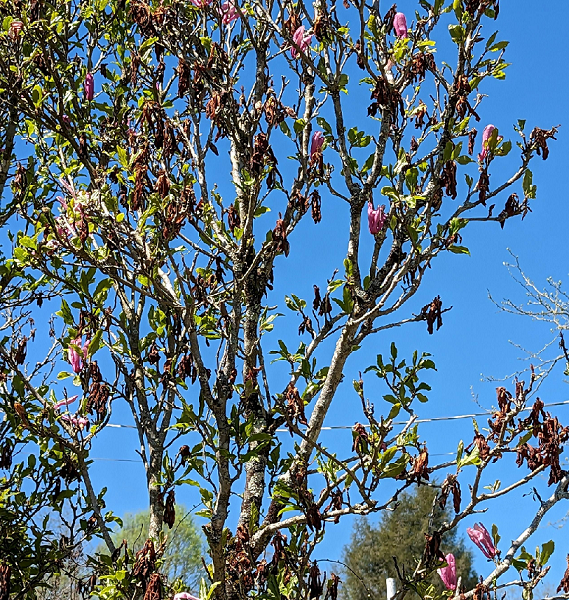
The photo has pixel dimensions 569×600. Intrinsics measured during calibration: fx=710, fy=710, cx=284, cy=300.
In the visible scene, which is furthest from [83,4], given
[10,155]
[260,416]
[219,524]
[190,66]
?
[219,524]

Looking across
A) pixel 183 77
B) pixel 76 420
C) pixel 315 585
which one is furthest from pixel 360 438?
pixel 183 77

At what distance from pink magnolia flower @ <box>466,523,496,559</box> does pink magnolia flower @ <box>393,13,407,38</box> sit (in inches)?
85.8

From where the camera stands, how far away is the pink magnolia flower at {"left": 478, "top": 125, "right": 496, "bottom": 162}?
2.96m

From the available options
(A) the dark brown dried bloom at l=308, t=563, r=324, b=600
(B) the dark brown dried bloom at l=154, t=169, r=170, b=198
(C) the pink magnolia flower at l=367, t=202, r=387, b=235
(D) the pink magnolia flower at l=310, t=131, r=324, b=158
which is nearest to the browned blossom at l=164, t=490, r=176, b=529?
(A) the dark brown dried bloom at l=308, t=563, r=324, b=600

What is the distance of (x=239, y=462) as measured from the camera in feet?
9.25

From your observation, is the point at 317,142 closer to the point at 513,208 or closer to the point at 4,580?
the point at 513,208

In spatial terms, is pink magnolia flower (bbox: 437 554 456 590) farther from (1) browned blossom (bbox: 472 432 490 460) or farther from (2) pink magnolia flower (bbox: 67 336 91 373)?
(2) pink magnolia flower (bbox: 67 336 91 373)

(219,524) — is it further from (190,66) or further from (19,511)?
(190,66)

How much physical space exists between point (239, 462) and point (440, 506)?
797 millimetres

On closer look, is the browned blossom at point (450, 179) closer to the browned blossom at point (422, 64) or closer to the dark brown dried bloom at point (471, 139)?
the dark brown dried bloom at point (471, 139)

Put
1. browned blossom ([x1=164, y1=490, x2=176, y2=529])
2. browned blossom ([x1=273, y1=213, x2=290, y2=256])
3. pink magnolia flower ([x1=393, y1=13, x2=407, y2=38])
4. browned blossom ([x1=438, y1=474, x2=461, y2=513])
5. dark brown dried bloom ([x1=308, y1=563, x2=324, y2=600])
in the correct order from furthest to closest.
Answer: pink magnolia flower ([x1=393, y1=13, x2=407, y2=38]), browned blossom ([x1=273, y1=213, x2=290, y2=256]), browned blossom ([x1=164, y1=490, x2=176, y2=529]), dark brown dried bloom ([x1=308, y1=563, x2=324, y2=600]), browned blossom ([x1=438, y1=474, x2=461, y2=513])

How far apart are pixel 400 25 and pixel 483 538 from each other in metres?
2.27

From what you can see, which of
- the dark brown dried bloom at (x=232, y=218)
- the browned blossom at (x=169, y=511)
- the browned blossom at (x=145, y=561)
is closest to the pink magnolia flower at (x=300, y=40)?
the dark brown dried bloom at (x=232, y=218)

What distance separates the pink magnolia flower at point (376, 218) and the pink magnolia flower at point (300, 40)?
0.84 metres
